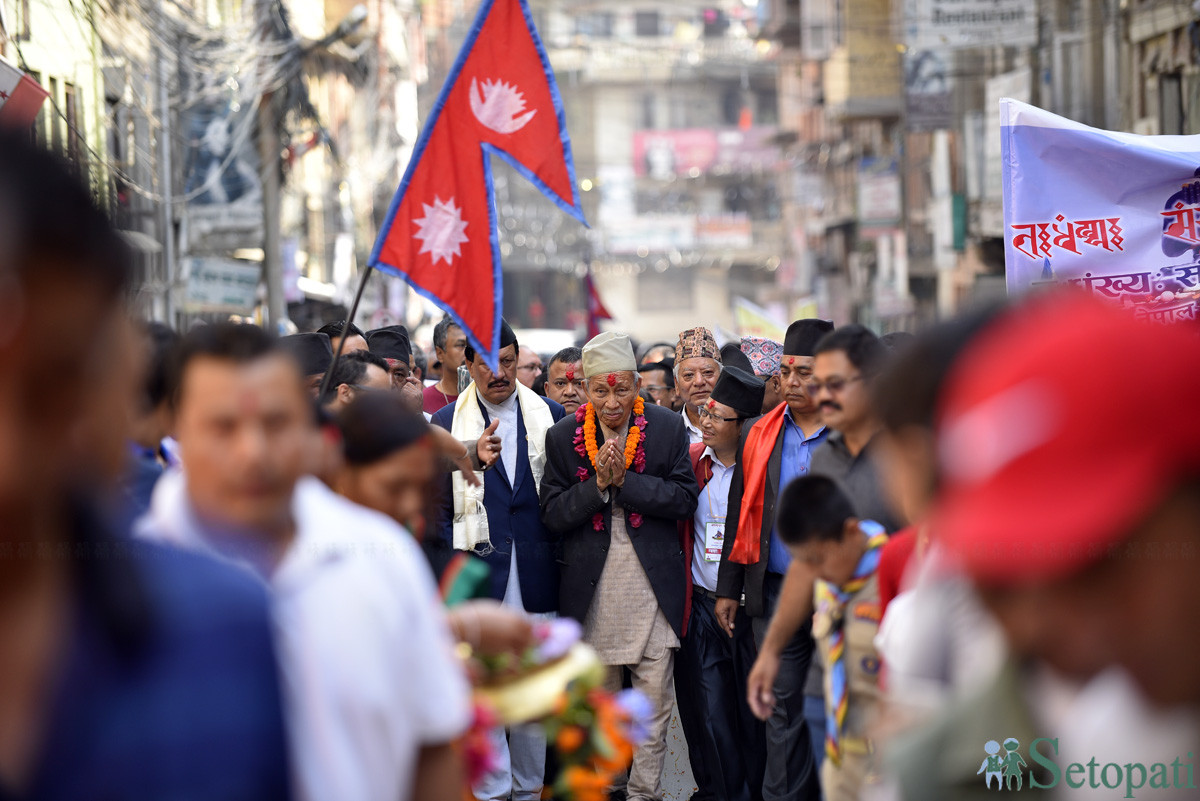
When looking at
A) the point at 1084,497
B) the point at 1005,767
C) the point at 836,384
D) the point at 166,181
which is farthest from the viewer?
the point at 166,181

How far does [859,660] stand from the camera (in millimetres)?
3947

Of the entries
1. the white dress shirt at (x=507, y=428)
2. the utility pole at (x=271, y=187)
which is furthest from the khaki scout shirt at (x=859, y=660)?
the utility pole at (x=271, y=187)

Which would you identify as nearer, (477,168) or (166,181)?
(477,168)

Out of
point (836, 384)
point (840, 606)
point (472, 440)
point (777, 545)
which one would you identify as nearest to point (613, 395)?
point (472, 440)

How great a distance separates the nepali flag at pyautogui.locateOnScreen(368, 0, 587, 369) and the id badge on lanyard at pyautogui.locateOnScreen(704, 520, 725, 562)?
182 cm

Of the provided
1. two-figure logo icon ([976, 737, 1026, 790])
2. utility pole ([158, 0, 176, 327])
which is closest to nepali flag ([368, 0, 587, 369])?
two-figure logo icon ([976, 737, 1026, 790])

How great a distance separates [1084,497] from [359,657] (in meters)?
1.14

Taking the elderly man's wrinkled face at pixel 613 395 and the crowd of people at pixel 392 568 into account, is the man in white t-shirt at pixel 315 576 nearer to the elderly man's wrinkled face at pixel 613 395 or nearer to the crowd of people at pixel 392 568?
the crowd of people at pixel 392 568

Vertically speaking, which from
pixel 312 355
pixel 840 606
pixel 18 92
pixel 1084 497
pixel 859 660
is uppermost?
pixel 18 92

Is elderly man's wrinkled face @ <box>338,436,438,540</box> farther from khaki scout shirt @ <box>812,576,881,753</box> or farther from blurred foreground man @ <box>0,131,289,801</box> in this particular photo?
blurred foreground man @ <box>0,131,289,801</box>

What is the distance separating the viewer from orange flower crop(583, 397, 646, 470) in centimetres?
673

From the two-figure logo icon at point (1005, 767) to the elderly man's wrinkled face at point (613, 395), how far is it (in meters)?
5.24

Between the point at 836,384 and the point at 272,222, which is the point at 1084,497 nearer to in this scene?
the point at 836,384

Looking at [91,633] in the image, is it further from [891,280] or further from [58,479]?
[891,280]
